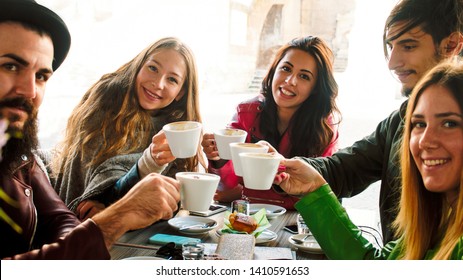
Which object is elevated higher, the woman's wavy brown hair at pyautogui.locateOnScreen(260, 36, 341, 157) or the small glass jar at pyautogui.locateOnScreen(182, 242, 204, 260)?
the woman's wavy brown hair at pyautogui.locateOnScreen(260, 36, 341, 157)

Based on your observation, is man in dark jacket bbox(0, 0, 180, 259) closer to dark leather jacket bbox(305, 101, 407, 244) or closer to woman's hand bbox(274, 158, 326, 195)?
woman's hand bbox(274, 158, 326, 195)

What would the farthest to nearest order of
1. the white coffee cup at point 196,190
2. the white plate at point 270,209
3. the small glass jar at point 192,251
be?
1. the white plate at point 270,209
2. the small glass jar at point 192,251
3. the white coffee cup at point 196,190

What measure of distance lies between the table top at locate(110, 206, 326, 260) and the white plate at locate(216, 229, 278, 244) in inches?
0.5

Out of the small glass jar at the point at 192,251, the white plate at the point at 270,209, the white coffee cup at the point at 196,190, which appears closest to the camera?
the white coffee cup at the point at 196,190

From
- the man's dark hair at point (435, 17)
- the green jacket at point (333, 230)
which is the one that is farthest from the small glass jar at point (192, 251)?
the man's dark hair at point (435, 17)

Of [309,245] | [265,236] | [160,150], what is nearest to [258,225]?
[265,236]

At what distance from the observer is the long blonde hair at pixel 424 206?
126 cm

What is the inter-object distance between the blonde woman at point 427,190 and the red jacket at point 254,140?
475 mm

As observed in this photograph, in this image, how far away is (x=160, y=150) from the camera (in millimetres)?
1728

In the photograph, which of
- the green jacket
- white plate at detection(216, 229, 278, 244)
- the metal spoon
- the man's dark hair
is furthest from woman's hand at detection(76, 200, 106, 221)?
the man's dark hair

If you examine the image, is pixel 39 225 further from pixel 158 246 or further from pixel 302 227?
pixel 302 227

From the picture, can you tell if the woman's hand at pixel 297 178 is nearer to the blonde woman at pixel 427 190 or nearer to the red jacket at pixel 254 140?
the blonde woman at pixel 427 190

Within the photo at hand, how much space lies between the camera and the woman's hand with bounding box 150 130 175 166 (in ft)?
5.62
